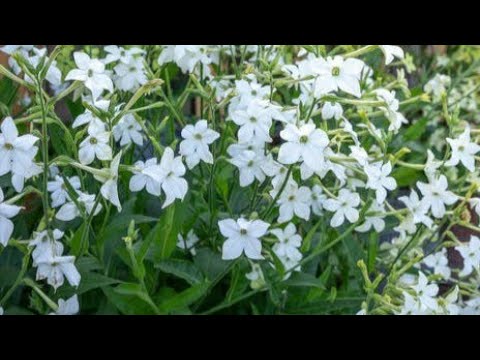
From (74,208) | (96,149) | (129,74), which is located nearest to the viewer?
(96,149)

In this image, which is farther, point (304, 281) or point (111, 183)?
point (304, 281)

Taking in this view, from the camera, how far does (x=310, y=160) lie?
1122mm

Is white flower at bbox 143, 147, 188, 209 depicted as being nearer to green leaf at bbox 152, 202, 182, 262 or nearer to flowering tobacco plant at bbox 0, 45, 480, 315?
flowering tobacco plant at bbox 0, 45, 480, 315

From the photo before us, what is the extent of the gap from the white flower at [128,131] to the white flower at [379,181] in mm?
485

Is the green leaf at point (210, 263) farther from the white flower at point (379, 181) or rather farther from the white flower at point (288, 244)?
the white flower at point (379, 181)

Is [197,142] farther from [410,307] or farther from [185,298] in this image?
[410,307]

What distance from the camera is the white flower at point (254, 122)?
4.02 ft

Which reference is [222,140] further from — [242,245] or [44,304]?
[44,304]

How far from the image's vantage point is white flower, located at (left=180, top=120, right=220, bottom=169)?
49.9 inches

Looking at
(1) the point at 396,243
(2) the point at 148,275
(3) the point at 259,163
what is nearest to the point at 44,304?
(2) the point at 148,275

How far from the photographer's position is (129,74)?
1.54m

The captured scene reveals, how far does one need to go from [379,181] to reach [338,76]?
0.72 feet

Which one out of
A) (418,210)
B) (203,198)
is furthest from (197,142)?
(418,210)
